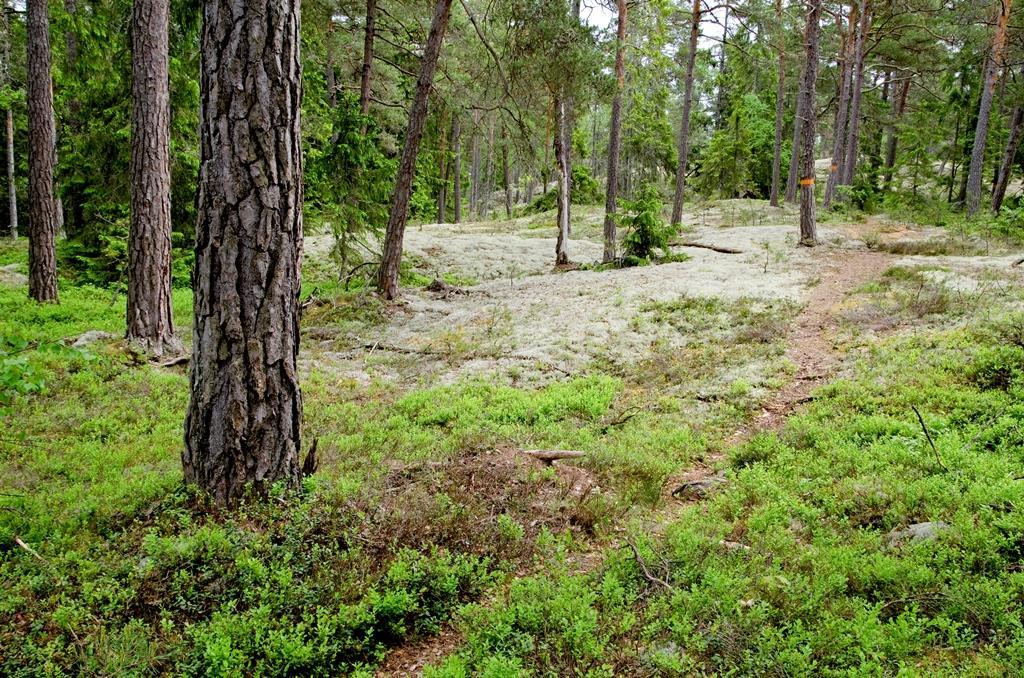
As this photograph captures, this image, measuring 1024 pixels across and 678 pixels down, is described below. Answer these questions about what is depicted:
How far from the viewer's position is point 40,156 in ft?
38.0

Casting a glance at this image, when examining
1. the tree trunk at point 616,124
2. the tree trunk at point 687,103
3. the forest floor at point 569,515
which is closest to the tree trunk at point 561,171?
the tree trunk at point 616,124

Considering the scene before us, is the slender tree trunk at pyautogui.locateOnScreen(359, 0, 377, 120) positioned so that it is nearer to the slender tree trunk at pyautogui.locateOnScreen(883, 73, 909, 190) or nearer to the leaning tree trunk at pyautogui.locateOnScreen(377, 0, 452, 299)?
the leaning tree trunk at pyautogui.locateOnScreen(377, 0, 452, 299)

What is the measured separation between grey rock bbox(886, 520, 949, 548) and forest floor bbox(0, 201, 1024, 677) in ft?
0.10

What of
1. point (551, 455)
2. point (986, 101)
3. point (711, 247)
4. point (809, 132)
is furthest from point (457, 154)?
point (551, 455)

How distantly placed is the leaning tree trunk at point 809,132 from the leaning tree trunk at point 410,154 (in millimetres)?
10367

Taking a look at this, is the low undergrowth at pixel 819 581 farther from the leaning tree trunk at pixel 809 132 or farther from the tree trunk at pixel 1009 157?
the tree trunk at pixel 1009 157

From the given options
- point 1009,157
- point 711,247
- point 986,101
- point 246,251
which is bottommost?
point 246,251

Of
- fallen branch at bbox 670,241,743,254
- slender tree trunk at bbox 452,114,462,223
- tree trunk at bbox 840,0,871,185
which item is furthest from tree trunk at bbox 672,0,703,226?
slender tree trunk at bbox 452,114,462,223

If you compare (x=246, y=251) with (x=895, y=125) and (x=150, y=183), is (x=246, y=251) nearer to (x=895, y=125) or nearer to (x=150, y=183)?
(x=150, y=183)

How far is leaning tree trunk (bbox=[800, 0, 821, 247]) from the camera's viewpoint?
15820mm

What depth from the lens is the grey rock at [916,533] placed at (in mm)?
3795

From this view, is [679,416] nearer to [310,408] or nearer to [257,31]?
[310,408]

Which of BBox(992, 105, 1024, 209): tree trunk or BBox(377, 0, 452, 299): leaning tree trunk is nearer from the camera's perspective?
BBox(377, 0, 452, 299): leaning tree trunk

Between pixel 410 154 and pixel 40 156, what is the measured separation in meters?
7.54
